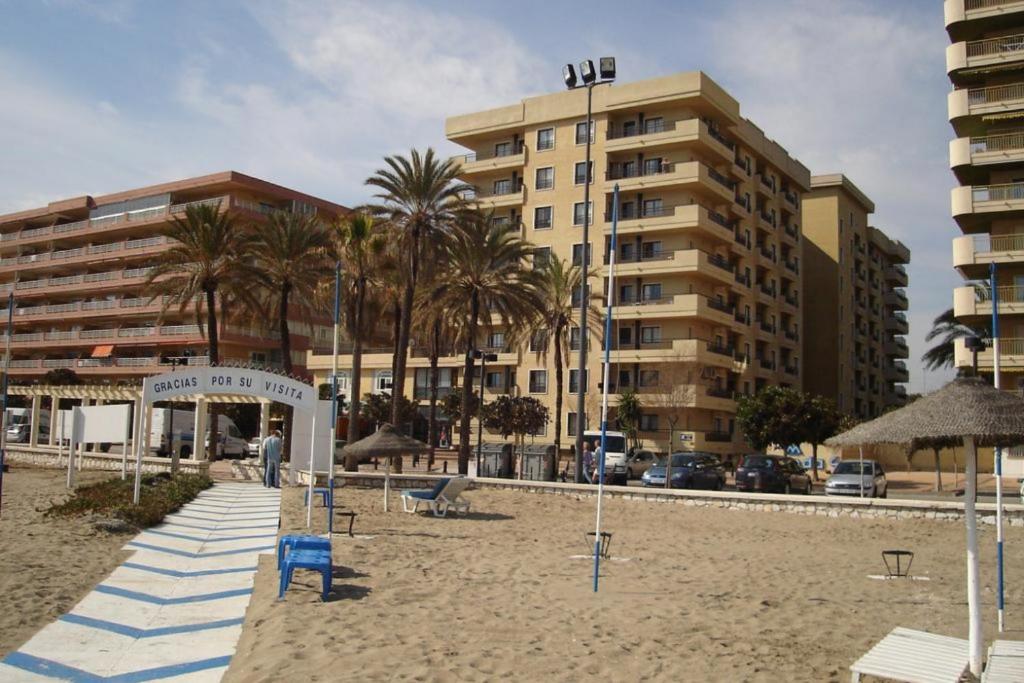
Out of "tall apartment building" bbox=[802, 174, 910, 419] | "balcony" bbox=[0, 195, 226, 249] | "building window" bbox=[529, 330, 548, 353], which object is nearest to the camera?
"building window" bbox=[529, 330, 548, 353]

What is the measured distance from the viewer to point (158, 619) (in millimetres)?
10141

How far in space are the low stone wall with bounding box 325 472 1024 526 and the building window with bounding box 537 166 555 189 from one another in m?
33.9

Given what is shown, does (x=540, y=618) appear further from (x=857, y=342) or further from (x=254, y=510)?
(x=857, y=342)

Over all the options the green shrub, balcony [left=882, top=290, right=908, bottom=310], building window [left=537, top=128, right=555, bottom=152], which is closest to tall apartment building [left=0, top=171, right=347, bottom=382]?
building window [left=537, top=128, right=555, bottom=152]

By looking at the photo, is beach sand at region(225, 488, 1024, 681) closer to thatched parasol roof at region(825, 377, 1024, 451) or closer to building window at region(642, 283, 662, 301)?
thatched parasol roof at region(825, 377, 1024, 451)

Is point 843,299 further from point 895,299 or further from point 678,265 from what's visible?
point 678,265

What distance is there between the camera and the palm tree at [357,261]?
38281 millimetres

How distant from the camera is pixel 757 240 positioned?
6438 centimetres

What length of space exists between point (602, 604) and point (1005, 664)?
4.68m

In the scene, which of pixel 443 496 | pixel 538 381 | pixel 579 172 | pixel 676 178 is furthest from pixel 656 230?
pixel 443 496

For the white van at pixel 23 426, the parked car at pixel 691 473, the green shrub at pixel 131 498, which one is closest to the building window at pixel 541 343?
the parked car at pixel 691 473

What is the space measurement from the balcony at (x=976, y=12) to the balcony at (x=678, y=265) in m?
17.4

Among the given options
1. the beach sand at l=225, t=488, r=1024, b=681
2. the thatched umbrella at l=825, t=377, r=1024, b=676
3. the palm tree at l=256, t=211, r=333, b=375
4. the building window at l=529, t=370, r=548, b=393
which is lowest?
the beach sand at l=225, t=488, r=1024, b=681

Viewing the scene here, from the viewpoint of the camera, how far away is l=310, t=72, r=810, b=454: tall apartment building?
176 ft
